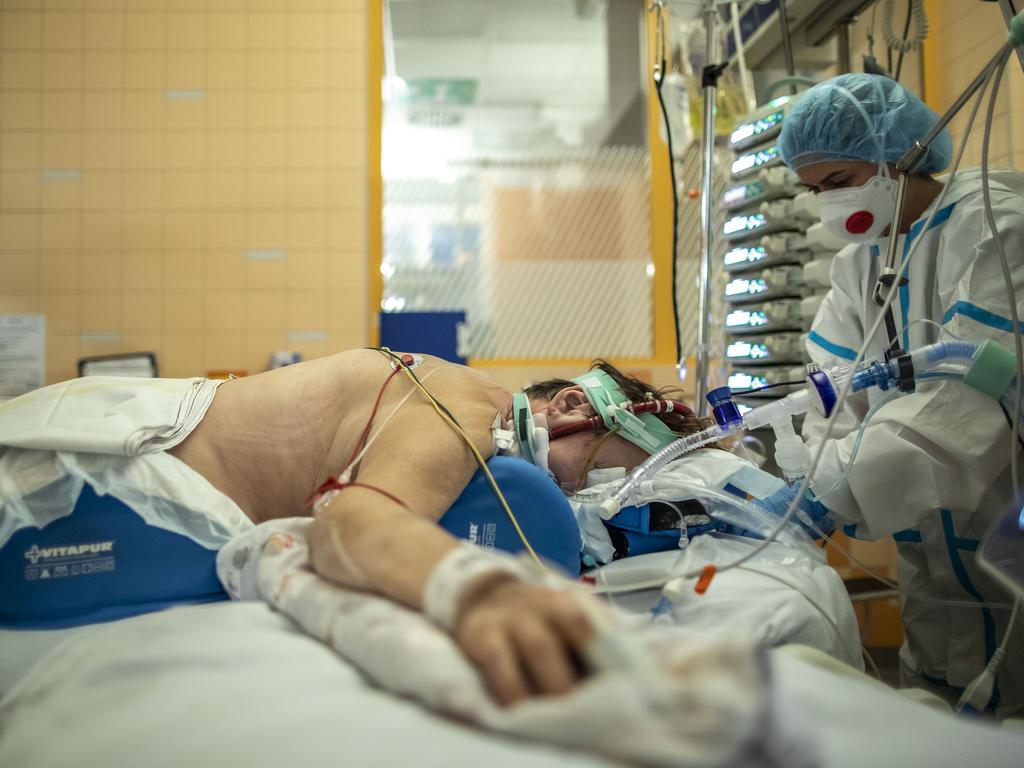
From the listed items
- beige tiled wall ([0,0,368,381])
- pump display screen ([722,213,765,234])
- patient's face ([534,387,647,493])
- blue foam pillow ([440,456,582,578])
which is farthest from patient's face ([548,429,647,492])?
beige tiled wall ([0,0,368,381])

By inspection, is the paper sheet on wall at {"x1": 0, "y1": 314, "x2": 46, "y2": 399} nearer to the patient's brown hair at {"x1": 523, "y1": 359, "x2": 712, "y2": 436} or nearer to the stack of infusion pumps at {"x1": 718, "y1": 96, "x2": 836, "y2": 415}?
the patient's brown hair at {"x1": 523, "y1": 359, "x2": 712, "y2": 436}

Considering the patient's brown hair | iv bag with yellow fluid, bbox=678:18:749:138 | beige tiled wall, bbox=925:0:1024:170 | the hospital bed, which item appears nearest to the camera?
the hospital bed

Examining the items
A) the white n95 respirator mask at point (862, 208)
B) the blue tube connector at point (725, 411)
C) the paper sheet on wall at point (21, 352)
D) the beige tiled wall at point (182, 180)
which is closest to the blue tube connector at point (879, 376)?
the blue tube connector at point (725, 411)

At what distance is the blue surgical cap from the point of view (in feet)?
5.76

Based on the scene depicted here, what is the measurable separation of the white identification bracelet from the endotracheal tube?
0.73 metres

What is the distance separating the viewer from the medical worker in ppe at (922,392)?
1.49 meters

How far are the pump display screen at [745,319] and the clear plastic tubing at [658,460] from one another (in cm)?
110

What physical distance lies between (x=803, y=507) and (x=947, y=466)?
0.94ft

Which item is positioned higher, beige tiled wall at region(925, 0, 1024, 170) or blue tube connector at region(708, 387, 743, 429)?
beige tiled wall at region(925, 0, 1024, 170)

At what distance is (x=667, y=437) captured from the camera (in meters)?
1.60

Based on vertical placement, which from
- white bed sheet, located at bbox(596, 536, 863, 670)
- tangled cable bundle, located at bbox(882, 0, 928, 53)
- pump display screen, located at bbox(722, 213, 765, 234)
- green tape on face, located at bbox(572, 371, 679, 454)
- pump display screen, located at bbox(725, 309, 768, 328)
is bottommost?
white bed sheet, located at bbox(596, 536, 863, 670)

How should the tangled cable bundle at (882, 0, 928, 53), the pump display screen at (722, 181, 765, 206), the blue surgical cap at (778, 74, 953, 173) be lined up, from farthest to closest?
1. the pump display screen at (722, 181, 765, 206)
2. the tangled cable bundle at (882, 0, 928, 53)
3. the blue surgical cap at (778, 74, 953, 173)

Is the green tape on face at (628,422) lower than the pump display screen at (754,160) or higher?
lower

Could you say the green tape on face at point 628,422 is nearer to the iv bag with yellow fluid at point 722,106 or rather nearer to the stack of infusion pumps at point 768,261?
the stack of infusion pumps at point 768,261
